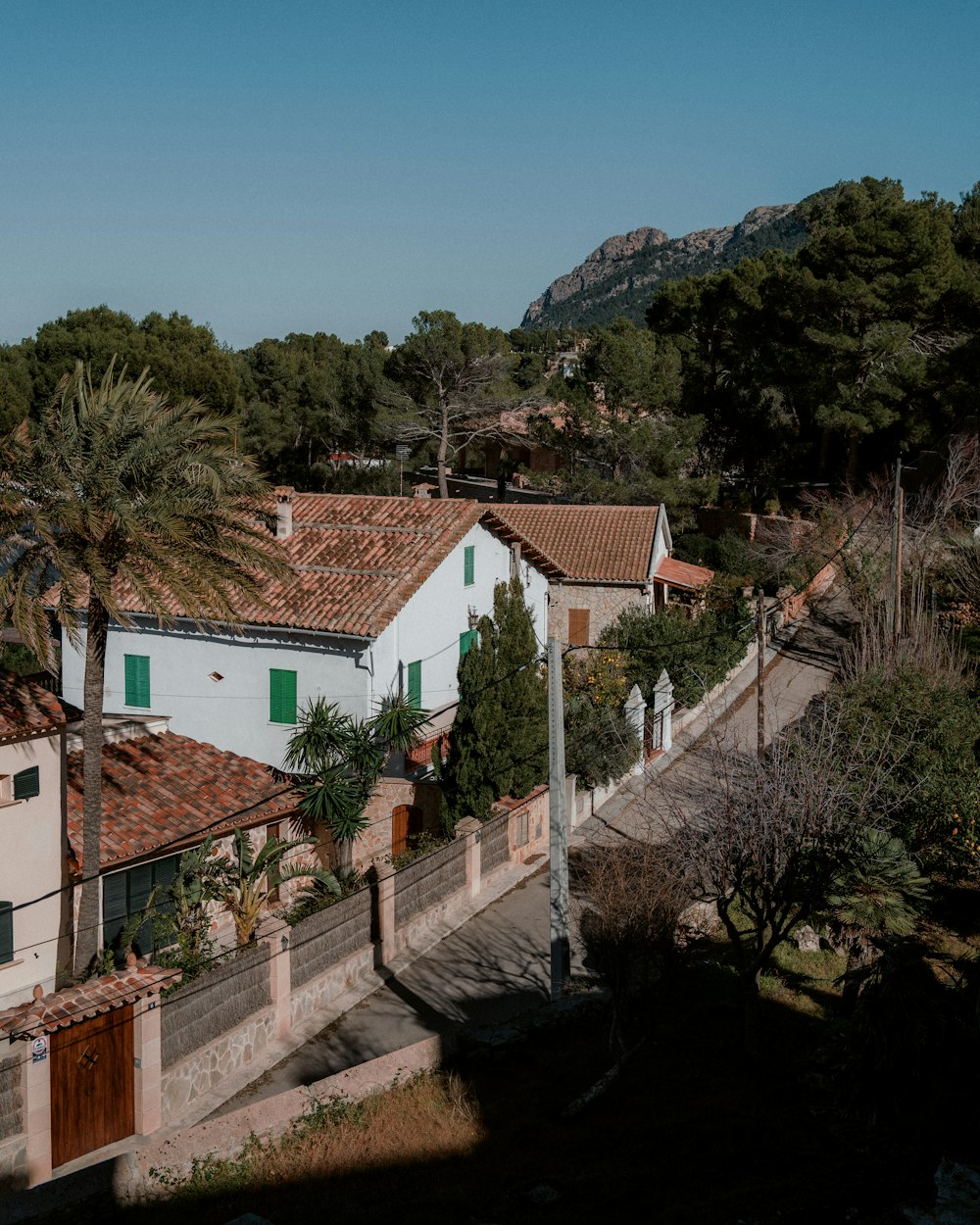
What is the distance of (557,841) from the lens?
15.5 m

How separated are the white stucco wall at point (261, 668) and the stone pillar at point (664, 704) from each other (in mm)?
5880

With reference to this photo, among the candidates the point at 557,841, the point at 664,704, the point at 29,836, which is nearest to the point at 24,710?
the point at 29,836

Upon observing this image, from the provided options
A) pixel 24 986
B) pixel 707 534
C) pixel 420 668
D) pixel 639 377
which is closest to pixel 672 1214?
pixel 24 986

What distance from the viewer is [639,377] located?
43375mm

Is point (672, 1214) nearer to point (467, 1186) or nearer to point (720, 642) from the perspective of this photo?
point (467, 1186)

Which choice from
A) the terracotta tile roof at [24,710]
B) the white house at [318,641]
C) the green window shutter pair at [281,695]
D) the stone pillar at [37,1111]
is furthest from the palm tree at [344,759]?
the stone pillar at [37,1111]

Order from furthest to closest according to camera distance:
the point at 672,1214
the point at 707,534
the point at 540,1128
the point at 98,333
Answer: the point at 707,534 < the point at 98,333 < the point at 540,1128 < the point at 672,1214

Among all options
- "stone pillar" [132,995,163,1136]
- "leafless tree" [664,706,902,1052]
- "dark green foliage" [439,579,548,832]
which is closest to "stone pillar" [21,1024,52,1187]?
"stone pillar" [132,995,163,1136]

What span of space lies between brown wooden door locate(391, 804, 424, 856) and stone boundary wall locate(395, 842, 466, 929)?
11.8ft

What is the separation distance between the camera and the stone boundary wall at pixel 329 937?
52.6 feet

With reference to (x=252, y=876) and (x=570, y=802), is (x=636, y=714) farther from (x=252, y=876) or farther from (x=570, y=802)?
(x=252, y=876)

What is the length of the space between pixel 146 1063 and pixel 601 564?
24999 millimetres

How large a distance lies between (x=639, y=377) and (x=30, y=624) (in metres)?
32.1

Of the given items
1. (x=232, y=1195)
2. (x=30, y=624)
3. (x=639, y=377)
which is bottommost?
(x=232, y=1195)
